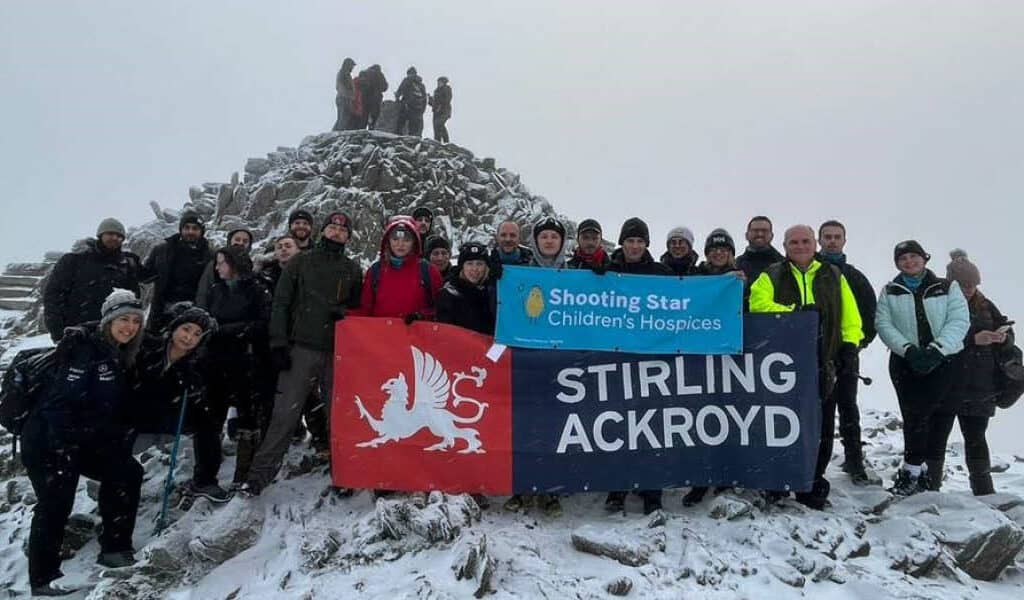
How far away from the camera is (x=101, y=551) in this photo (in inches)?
191

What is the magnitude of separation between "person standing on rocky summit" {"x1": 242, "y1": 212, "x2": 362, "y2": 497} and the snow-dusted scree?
0.43 m

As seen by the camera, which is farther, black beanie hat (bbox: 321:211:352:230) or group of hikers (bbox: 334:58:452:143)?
group of hikers (bbox: 334:58:452:143)

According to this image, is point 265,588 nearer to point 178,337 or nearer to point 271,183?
point 178,337

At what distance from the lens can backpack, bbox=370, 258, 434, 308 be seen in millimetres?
5531

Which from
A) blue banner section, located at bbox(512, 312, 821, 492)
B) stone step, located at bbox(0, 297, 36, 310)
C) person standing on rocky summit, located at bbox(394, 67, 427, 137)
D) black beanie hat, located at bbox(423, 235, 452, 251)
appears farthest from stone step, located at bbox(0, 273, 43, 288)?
blue banner section, located at bbox(512, 312, 821, 492)

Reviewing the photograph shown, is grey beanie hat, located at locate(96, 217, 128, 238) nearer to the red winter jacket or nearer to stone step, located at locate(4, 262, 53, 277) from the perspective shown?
the red winter jacket

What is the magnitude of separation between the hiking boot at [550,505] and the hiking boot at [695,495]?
1.09 metres

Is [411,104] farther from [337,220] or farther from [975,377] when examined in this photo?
[975,377]

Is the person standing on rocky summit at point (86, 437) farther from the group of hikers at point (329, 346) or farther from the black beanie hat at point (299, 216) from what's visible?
the black beanie hat at point (299, 216)

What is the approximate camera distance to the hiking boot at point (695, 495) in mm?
5258

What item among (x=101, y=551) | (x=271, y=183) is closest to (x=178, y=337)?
(x=101, y=551)

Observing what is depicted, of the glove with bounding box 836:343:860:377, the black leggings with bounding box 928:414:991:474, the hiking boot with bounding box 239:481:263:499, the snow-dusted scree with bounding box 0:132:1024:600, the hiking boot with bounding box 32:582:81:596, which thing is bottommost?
the hiking boot with bounding box 32:582:81:596

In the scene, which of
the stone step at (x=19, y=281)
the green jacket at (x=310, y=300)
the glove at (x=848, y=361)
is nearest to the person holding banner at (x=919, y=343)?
the glove at (x=848, y=361)

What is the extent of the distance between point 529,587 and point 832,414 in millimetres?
3256
